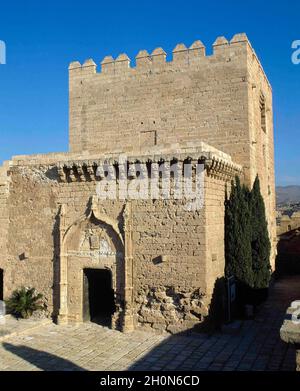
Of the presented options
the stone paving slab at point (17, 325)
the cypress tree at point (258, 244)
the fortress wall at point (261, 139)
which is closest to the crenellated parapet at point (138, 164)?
the cypress tree at point (258, 244)

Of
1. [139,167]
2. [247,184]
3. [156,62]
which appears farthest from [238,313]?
[156,62]

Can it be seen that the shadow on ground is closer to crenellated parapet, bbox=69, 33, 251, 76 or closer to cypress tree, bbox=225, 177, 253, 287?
cypress tree, bbox=225, 177, 253, 287

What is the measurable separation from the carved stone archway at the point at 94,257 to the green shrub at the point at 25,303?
3.21 feet

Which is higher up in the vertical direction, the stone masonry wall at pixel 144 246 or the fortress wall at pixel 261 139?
the fortress wall at pixel 261 139

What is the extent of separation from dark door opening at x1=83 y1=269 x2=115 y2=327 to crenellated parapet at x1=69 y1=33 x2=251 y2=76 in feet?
25.5

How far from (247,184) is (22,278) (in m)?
8.14

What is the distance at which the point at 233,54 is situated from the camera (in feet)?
48.6

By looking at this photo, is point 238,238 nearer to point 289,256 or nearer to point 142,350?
point 142,350

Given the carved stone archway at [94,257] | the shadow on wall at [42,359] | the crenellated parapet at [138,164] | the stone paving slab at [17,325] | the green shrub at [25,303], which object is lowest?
the shadow on wall at [42,359]

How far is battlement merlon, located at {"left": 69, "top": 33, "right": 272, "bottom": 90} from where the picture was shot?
14836mm

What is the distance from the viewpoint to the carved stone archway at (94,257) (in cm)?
1223

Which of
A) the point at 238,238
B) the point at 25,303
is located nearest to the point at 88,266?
the point at 25,303

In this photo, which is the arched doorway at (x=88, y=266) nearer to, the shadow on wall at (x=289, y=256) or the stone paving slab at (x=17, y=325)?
the stone paving slab at (x=17, y=325)
